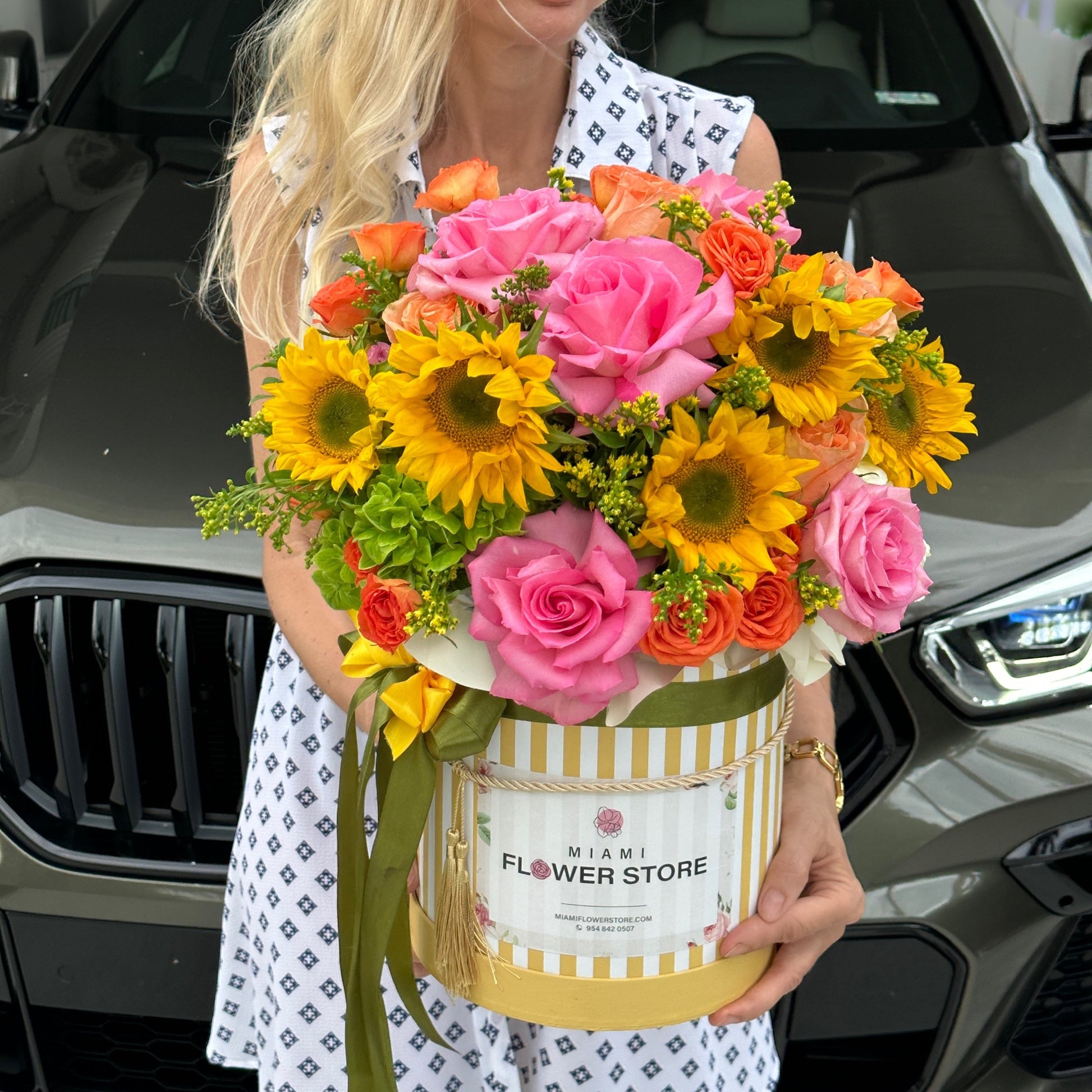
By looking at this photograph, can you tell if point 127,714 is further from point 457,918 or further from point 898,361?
point 898,361

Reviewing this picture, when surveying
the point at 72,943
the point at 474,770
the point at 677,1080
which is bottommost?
the point at 72,943

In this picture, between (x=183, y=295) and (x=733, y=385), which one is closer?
(x=733, y=385)

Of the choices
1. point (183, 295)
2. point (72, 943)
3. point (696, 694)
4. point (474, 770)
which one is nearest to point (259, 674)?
point (72, 943)

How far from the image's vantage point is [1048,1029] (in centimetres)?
171

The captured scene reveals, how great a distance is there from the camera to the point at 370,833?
55.0 inches

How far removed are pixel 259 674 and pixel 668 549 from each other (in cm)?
95

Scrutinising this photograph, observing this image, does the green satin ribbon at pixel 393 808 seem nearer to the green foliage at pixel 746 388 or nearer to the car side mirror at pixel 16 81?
the green foliage at pixel 746 388

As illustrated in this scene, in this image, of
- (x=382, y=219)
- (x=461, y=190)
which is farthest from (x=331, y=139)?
(x=461, y=190)

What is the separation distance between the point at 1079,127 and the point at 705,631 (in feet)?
7.61

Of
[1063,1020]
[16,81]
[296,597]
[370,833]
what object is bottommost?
[1063,1020]

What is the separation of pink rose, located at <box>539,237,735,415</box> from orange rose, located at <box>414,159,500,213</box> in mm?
154

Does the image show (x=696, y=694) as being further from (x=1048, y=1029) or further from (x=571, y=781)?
(x=1048, y=1029)

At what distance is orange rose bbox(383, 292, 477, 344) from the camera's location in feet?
2.95

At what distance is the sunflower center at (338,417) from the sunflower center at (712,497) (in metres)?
0.22
